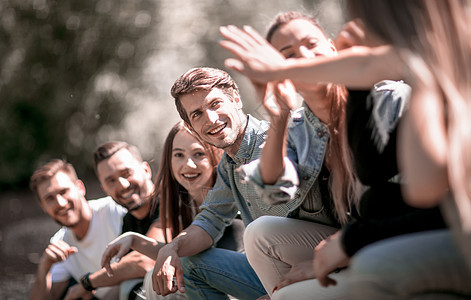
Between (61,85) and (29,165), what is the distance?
1389mm

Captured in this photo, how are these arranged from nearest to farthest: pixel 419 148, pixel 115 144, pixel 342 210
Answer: pixel 419 148, pixel 342 210, pixel 115 144

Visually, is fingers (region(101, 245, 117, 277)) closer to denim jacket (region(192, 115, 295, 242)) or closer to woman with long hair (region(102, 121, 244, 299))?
woman with long hair (region(102, 121, 244, 299))

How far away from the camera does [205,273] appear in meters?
2.73

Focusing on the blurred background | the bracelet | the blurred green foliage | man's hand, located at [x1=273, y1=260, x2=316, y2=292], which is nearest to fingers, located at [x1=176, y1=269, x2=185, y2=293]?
man's hand, located at [x1=273, y1=260, x2=316, y2=292]

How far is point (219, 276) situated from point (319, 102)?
100cm

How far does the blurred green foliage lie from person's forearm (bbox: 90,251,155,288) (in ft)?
21.9

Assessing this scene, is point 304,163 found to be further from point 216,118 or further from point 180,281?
point 180,281

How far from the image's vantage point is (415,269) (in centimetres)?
148

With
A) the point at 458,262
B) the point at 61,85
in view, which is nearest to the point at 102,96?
the point at 61,85

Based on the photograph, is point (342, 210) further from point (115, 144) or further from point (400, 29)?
point (115, 144)

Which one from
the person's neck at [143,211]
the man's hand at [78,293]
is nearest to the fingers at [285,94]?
the person's neck at [143,211]

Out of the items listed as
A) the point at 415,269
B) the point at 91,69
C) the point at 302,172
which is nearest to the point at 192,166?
the point at 302,172

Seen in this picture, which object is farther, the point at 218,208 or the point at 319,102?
the point at 218,208

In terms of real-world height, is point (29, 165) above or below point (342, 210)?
below
